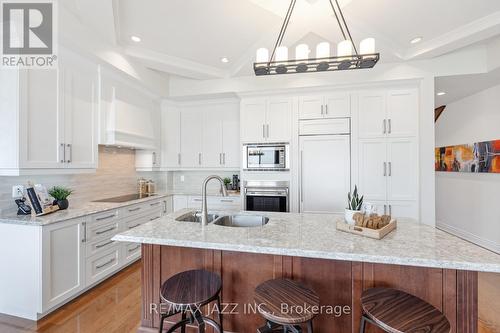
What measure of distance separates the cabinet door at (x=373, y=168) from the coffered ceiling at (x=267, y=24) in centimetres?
116

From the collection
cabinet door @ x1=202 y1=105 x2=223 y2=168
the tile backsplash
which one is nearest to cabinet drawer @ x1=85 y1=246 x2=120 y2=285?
the tile backsplash

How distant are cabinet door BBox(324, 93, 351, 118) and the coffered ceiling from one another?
0.68m

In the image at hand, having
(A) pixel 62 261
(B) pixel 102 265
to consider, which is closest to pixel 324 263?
(A) pixel 62 261

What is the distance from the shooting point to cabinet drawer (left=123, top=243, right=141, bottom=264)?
9.55 feet

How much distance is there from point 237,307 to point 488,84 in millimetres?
4620

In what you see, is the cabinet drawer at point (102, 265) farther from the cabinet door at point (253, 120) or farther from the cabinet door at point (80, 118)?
the cabinet door at point (253, 120)

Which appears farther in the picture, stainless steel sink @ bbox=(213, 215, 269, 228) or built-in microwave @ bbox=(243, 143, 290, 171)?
built-in microwave @ bbox=(243, 143, 290, 171)

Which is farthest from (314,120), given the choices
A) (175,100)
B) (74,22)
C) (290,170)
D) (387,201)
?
(74,22)

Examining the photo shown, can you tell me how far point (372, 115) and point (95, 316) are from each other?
396 cm

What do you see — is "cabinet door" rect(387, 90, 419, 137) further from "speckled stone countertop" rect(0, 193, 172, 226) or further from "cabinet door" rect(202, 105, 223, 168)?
"speckled stone countertop" rect(0, 193, 172, 226)

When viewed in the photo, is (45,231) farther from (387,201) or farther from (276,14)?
(387,201)

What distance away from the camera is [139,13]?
7.22 feet

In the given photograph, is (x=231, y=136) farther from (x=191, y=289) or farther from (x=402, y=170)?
(x=191, y=289)

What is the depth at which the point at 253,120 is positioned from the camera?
140 inches
